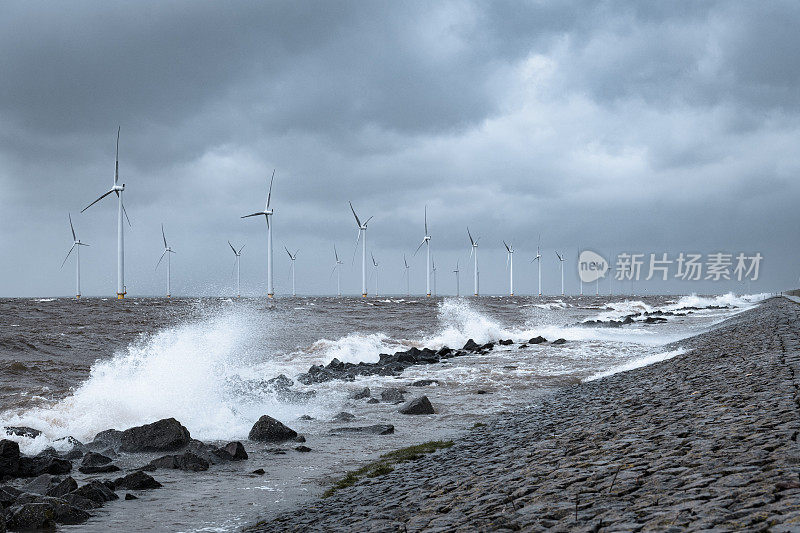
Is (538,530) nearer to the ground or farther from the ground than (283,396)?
farther from the ground

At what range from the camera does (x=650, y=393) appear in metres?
11.9

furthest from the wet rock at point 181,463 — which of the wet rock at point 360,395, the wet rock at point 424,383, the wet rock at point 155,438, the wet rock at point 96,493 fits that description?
the wet rock at point 424,383

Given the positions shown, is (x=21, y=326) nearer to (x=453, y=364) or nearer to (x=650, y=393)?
(x=453, y=364)

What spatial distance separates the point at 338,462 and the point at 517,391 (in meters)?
8.27

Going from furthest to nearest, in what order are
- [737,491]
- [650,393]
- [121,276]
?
[121,276], [650,393], [737,491]

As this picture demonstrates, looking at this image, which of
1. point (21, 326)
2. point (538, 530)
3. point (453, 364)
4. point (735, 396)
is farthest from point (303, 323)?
point (538, 530)

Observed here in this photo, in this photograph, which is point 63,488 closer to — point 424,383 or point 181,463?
point 181,463

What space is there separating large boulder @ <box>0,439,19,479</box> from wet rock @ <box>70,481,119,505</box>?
2.07 m

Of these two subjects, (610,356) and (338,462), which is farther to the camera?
(610,356)

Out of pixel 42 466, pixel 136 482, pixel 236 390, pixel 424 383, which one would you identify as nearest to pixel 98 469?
pixel 42 466

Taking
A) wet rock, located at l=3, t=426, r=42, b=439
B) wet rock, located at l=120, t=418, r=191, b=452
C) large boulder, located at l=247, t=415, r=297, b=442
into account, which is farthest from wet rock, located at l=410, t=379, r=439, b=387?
wet rock, located at l=3, t=426, r=42, b=439

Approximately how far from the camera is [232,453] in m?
10.7

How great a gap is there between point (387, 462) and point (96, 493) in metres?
4.00

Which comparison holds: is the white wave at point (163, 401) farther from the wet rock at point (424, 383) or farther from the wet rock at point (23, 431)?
the wet rock at point (424, 383)
